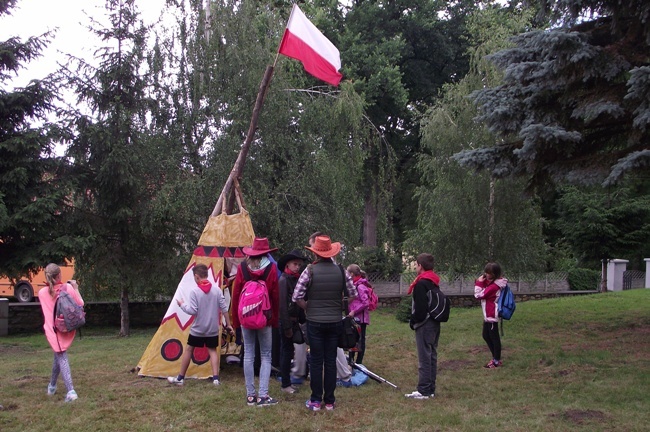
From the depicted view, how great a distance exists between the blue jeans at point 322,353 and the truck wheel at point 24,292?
19.3m


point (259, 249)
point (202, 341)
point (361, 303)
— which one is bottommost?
point (202, 341)

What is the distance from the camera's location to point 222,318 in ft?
28.3

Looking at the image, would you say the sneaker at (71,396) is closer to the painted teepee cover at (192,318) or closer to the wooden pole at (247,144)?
the painted teepee cover at (192,318)

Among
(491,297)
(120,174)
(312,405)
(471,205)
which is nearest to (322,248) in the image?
(312,405)

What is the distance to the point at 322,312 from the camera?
6734mm

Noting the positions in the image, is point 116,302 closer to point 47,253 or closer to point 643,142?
point 47,253

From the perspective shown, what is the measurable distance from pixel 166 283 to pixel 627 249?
16.9 meters

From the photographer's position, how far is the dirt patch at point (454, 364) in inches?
372

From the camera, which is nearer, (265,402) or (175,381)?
(265,402)

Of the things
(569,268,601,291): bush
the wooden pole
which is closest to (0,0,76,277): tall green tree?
the wooden pole

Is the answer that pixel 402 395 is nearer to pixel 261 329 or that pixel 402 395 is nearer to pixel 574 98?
pixel 261 329

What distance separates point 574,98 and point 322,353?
18.1ft

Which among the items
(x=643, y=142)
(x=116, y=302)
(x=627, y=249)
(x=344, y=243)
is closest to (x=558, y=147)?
(x=643, y=142)

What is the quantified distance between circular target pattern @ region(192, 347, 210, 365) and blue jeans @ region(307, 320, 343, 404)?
2078 mm
